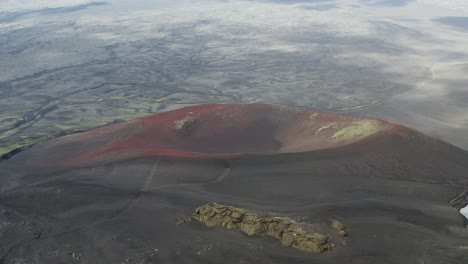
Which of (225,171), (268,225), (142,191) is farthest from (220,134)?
(268,225)

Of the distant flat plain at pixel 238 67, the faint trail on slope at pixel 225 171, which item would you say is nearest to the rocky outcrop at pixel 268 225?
the faint trail on slope at pixel 225 171

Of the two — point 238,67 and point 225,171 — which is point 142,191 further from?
point 238,67

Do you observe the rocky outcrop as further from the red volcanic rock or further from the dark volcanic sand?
the red volcanic rock

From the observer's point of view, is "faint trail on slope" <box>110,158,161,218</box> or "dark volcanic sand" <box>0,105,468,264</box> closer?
"dark volcanic sand" <box>0,105,468,264</box>

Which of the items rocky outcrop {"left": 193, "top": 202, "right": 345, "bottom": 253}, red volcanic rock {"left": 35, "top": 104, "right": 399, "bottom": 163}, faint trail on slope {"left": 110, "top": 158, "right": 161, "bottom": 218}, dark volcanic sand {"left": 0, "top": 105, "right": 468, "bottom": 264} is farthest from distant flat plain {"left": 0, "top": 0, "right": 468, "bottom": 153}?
rocky outcrop {"left": 193, "top": 202, "right": 345, "bottom": 253}

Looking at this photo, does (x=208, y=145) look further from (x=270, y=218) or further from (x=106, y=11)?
(x=106, y=11)

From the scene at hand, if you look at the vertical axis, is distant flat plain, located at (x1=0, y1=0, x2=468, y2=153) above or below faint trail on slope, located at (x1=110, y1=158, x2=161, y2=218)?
below
